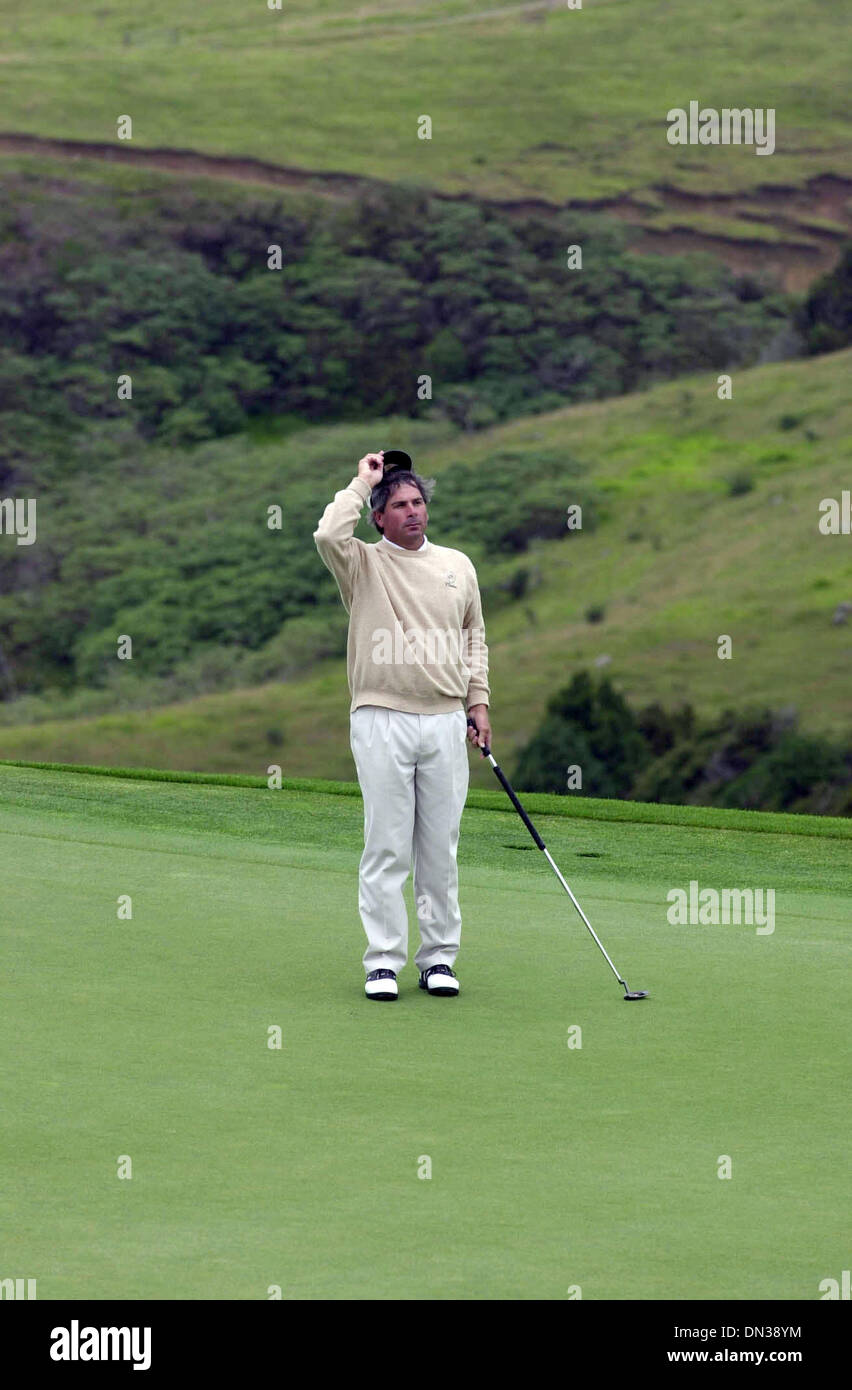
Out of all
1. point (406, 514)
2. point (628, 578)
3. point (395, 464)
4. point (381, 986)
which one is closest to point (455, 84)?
point (628, 578)

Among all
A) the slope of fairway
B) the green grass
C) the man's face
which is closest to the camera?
the slope of fairway

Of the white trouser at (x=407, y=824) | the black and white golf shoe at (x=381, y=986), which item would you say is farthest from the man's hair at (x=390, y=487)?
the black and white golf shoe at (x=381, y=986)

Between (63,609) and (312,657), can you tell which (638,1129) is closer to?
(312,657)

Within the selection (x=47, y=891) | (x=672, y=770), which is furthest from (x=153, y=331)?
(x=47, y=891)

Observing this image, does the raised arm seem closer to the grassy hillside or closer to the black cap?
the black cap

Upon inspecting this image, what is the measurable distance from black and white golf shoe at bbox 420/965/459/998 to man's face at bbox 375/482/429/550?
144 centimetres

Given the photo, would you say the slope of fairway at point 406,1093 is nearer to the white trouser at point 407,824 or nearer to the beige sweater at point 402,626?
the white trouser at point 407,824

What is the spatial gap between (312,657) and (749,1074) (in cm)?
4756

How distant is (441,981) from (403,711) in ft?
3.00

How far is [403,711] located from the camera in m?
7.20

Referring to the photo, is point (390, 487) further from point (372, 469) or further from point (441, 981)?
point (441, 981)

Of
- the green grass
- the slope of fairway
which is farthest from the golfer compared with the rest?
the green grass

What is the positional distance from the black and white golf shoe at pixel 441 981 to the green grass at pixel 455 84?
208 feet

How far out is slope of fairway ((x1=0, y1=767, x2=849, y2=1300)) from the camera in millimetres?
4262
